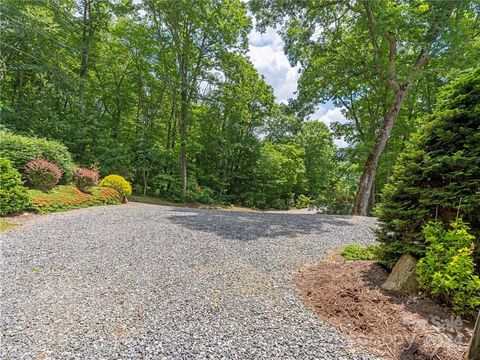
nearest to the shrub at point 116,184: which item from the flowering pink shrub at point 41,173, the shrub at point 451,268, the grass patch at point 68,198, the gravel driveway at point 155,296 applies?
the grass patch at point 68,198

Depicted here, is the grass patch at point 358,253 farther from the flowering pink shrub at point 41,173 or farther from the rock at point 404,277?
the flowering pink shrub at point 41,173

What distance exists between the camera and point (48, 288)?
2.59 m

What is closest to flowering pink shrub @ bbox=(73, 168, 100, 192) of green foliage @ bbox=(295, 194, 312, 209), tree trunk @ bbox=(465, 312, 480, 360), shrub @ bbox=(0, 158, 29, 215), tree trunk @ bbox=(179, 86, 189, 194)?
shrub @ bbox=(0, 158, 29, 215)

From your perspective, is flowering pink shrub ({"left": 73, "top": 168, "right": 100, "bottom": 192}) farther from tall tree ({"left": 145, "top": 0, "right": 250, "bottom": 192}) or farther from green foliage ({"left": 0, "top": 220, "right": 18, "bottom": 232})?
tall tree ({"left": 145, "top": 0, "right": 250, "bottom": 192})

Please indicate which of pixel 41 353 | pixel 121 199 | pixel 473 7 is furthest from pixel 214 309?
pixel 473 7

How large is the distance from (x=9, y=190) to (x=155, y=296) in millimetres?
4606

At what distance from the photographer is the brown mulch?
6.20ft

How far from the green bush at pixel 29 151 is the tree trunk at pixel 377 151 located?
962 centimetres

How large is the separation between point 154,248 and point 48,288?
1.48 m

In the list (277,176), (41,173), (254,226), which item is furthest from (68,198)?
(277,176)

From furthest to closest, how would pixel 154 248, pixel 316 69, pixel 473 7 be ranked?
1. pixel 316 69
2. pixel 473 7
3. pixel 154 248

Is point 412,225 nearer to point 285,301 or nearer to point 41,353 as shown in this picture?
point 285,301

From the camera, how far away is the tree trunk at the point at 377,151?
7.96 m

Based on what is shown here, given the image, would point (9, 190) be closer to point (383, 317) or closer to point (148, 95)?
point (383, 317)
